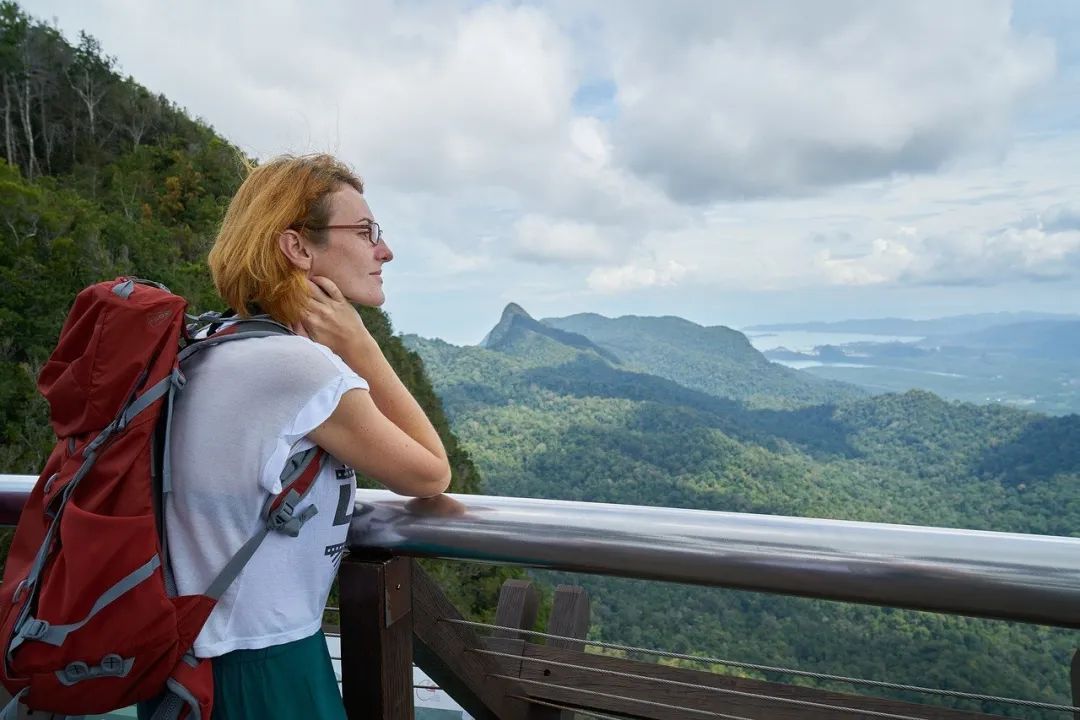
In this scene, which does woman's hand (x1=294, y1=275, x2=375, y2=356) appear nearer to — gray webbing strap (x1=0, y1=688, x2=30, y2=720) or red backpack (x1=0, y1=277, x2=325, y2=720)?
red backpack (x1=0, y1=277, x2=325, y2=720)

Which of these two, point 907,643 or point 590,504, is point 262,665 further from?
point 907,643

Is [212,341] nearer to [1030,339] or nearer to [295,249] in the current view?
[295,249]

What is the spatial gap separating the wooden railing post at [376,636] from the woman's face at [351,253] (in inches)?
15.6

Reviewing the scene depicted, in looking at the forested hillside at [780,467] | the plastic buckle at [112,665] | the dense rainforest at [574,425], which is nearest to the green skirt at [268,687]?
the plastic buckle at [112,665]

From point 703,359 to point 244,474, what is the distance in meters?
83.6

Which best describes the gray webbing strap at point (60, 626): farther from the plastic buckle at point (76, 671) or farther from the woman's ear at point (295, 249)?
the woman's ear at point (295, 249)

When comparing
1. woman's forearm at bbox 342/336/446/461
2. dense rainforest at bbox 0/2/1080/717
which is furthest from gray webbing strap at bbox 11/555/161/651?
dense rainforest at bbox 0/2/1080/717

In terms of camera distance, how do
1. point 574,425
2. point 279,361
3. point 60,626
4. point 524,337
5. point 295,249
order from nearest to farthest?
point 60,626 → point 279,361 → point 295,249 → point 574,425 → point 524,337

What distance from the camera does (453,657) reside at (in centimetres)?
102

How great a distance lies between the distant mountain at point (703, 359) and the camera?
Result: 73.2 metres

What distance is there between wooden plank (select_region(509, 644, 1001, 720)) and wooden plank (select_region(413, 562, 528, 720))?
79 mm

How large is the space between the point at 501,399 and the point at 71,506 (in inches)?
2181

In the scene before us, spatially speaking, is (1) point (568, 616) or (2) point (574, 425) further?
(2) point (574, 425)

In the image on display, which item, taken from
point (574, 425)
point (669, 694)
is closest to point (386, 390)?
point (669, 694)
